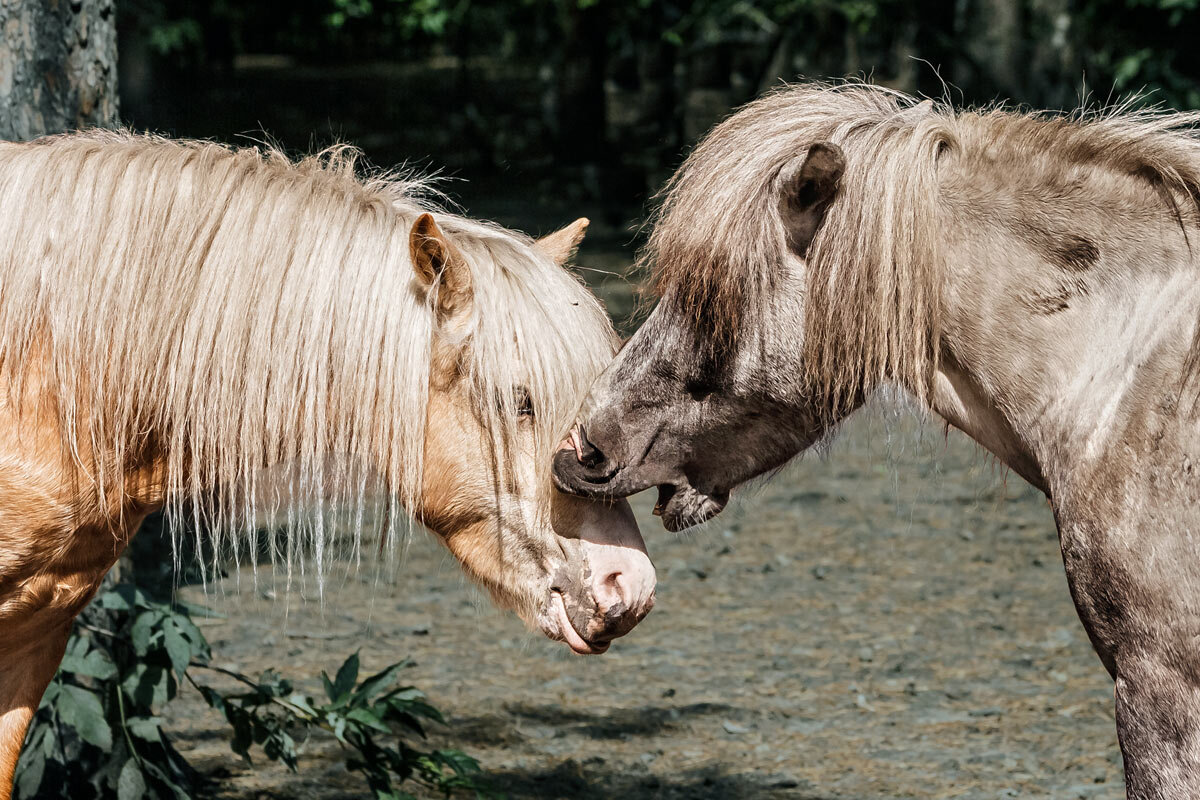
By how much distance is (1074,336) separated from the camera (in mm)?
2078

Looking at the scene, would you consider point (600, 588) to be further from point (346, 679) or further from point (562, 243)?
point (346, 679)

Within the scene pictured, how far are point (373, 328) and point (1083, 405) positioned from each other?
1.39 metres

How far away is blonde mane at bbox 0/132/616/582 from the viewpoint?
8.37 feet

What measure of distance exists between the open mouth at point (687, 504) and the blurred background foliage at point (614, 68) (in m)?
6.42

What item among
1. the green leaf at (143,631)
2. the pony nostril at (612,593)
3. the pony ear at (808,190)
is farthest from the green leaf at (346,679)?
the pony ear at (808,190)

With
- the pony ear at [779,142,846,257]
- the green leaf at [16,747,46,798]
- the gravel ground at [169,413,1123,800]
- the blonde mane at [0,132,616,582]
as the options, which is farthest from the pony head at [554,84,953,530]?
the green leaf at [16,747,46,798]

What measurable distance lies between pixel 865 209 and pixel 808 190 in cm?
11

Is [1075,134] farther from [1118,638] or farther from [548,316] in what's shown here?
[548,316]

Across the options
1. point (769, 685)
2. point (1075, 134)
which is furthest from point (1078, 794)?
point (1075, 134)

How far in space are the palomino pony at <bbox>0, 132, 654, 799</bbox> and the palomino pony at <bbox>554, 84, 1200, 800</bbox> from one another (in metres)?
0.25

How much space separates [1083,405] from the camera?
2051 mm

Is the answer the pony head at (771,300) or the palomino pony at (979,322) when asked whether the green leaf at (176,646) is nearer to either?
the pony head at (771,300)

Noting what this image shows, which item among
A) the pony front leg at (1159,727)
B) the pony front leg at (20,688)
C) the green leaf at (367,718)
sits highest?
the pony front leg at (1159,727)

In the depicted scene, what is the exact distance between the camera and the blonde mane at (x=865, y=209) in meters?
2.14
